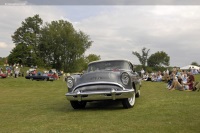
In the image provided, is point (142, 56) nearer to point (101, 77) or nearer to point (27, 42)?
point (27, 42)

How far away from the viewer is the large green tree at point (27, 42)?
69637 mm

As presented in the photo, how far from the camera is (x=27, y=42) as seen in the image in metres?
72.8

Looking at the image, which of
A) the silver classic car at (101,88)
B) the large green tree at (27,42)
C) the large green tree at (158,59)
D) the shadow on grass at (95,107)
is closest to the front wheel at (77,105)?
the silver classic car at (101,88)

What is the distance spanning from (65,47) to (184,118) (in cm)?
6725

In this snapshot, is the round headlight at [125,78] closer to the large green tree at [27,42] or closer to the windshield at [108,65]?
the windshield at [108,65]

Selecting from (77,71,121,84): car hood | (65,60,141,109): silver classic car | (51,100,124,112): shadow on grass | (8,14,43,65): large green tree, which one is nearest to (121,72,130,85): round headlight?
(65,60,141,109): silver classic car

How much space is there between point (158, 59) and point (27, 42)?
44.7 metres

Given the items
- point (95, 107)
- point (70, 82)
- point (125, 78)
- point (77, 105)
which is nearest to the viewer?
point (125, 78)

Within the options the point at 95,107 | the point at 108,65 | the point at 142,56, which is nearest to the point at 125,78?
the point at 95,107

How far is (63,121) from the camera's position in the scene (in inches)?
253

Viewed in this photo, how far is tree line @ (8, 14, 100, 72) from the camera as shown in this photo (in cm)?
7044

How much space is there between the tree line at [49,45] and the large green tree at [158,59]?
79.9 ft

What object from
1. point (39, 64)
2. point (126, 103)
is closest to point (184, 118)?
point (126, 103)

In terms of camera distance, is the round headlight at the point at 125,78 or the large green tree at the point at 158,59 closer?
the round headlight at the point at 125,78
